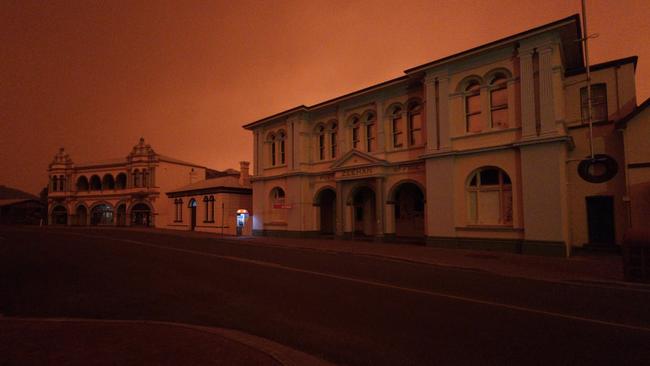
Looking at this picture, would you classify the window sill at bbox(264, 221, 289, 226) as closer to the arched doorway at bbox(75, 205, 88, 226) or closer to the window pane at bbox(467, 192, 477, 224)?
the window pane at bbox(467, 192, 477, 224)

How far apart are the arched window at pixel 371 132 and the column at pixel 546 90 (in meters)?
9.38

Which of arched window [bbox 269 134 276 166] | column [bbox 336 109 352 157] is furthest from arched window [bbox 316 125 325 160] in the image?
arched window [bbox 269 134 276 166]

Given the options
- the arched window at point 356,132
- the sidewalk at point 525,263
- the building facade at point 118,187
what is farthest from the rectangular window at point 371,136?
the building facade at point 118,187

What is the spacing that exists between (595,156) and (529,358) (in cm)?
1587

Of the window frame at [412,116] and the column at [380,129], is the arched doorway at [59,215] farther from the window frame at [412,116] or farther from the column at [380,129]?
the window frame at [412,116]

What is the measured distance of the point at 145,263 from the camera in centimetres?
1248

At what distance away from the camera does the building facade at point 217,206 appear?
30.3m

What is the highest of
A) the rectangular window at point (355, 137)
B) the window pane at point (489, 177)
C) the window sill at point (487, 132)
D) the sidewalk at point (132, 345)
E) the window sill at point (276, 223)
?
the rectangular window at point (355, 137)

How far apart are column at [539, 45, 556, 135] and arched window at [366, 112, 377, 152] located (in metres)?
9.38

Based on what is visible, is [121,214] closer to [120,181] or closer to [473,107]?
[120,181]

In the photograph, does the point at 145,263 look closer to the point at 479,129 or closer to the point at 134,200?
the point at 479,129

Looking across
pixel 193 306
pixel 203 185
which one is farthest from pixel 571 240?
pixel 203 185

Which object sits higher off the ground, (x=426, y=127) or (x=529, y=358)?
(x=426, y=127)

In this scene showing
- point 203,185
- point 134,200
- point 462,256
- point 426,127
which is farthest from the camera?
point 134,200
